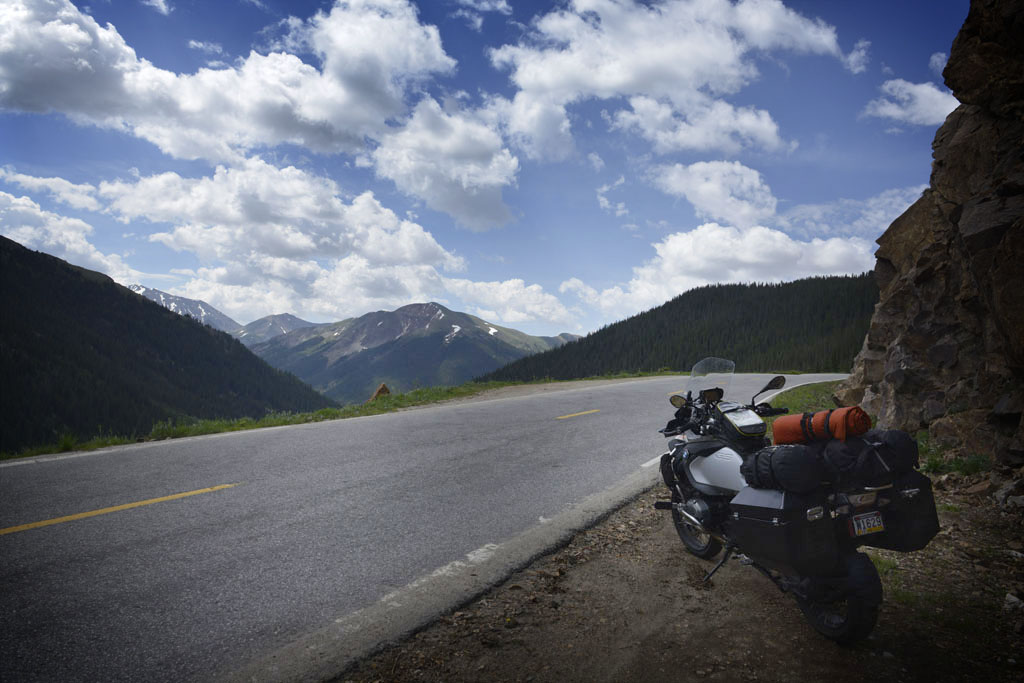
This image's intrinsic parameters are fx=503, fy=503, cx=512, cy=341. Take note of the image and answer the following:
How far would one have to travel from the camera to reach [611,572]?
4.35m

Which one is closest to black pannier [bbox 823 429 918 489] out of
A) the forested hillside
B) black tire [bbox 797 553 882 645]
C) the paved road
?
black tire [bbox 797 553 882 645]

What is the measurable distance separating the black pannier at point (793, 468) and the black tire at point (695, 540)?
1408mm

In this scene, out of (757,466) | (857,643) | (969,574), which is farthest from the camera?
(969,574)

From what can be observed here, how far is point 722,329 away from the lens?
443ft

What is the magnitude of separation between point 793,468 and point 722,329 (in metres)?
143

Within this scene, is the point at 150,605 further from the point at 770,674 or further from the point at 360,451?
the point at 360,451

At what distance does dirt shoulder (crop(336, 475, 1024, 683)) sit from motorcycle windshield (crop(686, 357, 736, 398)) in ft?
5.49

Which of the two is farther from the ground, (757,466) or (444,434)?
(757,466)

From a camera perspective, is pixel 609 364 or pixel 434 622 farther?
pixel 609 364

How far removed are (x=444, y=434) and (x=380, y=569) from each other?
5489 millimetres

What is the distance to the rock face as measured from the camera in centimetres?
596

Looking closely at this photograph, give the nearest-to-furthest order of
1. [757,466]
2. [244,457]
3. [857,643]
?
[857,643] < [757,466] < [244,457]

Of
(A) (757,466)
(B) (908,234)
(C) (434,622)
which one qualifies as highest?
(B) (908,234)

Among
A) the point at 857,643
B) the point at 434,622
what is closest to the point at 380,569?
the point at 434,622
